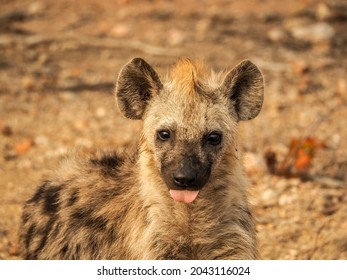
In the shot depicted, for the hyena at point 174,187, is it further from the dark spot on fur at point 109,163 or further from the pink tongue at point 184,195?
the dark spot on fur at point 109,163

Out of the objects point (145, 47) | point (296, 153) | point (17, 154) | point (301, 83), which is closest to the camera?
point (296, 153)

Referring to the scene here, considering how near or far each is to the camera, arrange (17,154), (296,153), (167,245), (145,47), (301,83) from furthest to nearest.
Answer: (145,47), (301,83), (17,154), (296,153), (167,245)

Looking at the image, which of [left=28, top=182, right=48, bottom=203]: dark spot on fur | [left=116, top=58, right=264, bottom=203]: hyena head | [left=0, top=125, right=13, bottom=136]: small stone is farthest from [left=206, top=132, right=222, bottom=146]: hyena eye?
[left=0, top=125, right=13, bottom=136]: small stone

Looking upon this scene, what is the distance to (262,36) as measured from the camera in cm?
927

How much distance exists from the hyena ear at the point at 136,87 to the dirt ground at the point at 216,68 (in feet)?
2.20

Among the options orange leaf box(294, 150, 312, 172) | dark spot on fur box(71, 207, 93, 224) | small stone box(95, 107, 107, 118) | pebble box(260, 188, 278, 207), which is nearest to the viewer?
dark spot on fur box(71, 207, 93, 224)

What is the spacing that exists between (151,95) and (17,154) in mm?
2588

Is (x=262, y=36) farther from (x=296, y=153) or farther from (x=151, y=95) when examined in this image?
(x=151, y=95)

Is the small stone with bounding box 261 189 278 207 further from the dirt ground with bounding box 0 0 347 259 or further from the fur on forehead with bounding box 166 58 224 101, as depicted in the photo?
the fur on forehead with bounding box 166 58 224 101

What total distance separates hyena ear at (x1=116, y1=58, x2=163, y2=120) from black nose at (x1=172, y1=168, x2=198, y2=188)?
65 centimetres

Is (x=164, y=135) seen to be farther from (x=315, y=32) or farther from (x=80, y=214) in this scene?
(x=315, y=32)

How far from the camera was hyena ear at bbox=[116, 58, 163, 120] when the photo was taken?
4434 mm

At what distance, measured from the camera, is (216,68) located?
8.09 meters
